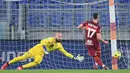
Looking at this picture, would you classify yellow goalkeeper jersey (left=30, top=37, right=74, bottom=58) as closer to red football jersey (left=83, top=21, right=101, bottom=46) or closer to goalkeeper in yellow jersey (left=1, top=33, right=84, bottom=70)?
goalkeeper in yellow jersey (left=1, top=33, right=84, bottom=70)

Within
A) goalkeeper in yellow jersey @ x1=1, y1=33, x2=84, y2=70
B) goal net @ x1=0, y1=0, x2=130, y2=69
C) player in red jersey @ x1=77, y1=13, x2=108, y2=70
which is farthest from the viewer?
goal net @ x1=0, y1=0, x2=130, y2=69

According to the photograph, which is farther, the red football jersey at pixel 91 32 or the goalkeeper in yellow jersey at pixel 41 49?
the goalkeeper in yellow jersey at pixel 41 49

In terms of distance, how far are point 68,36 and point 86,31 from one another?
140 centimetres

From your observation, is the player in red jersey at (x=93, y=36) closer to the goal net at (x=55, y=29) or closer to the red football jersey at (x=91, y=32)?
the red football jersey at (x=91, y=32)

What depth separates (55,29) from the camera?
10.8m

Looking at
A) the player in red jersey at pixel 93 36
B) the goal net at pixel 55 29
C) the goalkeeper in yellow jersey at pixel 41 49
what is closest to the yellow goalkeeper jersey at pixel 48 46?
the goalkeeper in yellow jersey at pixel 41 49

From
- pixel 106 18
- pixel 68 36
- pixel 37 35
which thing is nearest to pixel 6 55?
pixel 37 35

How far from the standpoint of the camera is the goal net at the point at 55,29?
1041 centimetres

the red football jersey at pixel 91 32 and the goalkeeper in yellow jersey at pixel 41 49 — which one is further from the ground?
the red football jersey at pixel 91 32

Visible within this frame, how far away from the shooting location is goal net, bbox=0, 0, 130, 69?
10.4m

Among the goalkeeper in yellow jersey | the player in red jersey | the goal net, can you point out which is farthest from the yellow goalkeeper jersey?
the goal net

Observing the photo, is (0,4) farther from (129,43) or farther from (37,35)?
(129,43)

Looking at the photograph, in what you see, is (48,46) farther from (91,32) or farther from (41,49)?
(91,32)

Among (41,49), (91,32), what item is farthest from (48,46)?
(91,32)
